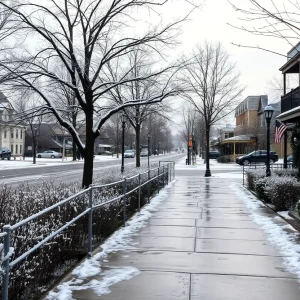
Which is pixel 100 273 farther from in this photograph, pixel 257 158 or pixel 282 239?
pixel 257 158

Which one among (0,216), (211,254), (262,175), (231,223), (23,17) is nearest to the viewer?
(0,216)

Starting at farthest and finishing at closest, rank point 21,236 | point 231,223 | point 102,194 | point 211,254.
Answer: point 231,223 → point 102,194 → point 211,254 → point 21,236

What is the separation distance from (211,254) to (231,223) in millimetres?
2886

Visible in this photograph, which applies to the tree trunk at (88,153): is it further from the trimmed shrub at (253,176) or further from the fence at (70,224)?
the trimmed shrub at (253,176)

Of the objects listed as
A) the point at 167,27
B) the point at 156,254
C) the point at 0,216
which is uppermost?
the point at 167,27

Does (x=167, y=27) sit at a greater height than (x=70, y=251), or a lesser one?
greater

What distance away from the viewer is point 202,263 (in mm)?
5742

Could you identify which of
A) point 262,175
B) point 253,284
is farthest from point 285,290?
point 262,175

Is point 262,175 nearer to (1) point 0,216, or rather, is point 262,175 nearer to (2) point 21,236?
(1) point 0,216

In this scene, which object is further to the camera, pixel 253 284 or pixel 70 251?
pixel 70 251

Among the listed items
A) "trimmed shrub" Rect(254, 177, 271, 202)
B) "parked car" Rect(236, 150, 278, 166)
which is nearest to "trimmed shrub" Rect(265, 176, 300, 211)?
"trimmed shrub" Rect(254, 177, 271, 202)

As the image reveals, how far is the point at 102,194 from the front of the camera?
838cm

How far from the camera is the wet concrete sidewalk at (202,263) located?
4531mm

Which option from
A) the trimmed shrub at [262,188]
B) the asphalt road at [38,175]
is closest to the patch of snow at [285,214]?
the trimmed shrub at [262,188]
